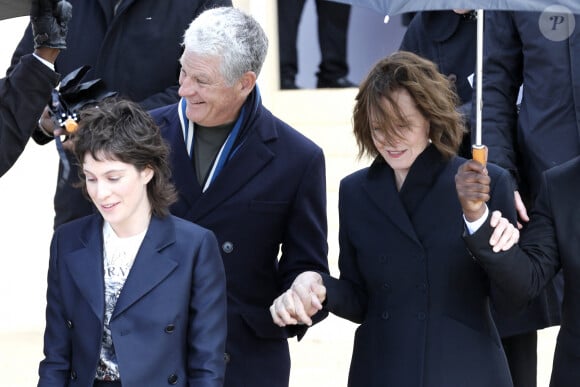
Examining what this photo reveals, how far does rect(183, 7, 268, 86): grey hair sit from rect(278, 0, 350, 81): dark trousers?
5770mm

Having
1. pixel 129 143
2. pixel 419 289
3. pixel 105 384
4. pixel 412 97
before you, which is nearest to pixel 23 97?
pixel 129 143

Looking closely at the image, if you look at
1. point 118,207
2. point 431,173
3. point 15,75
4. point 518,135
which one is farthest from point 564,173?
point 15,75

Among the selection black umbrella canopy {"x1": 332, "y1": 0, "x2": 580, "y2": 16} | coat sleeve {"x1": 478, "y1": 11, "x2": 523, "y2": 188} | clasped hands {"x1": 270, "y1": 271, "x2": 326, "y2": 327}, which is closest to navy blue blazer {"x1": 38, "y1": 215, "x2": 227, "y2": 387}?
clasped hands {"x1": 270, "y1": 271, "x2": 326, "y2": 327}

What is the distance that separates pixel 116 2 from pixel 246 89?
2.90 feet

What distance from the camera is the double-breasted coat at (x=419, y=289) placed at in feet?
12.8

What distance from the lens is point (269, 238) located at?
441 cm

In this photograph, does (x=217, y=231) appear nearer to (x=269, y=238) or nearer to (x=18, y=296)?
(x=269, y=238)

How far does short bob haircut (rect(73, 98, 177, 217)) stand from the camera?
151 inches

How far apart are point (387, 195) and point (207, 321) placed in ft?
2.07

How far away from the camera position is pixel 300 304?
155 inches

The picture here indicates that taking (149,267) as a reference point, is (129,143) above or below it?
above

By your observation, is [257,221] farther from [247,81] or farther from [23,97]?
[23,97]

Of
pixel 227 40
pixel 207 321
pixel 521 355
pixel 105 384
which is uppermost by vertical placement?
pixel 227 40

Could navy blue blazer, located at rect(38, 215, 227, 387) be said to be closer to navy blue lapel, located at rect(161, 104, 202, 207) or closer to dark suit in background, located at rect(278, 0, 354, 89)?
navy blue lapel, located at rect(161, 104, 202, 207)
